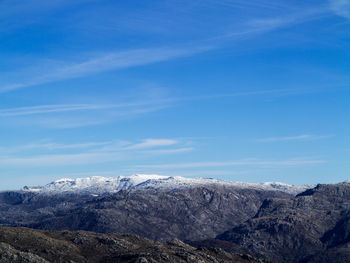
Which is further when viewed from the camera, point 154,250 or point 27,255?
point 154,250

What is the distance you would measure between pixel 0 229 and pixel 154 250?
65.4m

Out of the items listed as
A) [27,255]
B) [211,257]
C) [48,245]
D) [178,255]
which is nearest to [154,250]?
[178,255]

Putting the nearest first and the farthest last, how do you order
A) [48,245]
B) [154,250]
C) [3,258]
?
[3,258], [48,245], [154,250]

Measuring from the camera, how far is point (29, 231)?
641 feet

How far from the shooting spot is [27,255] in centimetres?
15750

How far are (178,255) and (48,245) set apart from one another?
5334 cm

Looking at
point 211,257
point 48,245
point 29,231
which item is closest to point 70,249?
point 48,245

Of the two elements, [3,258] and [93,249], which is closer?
[3,258]

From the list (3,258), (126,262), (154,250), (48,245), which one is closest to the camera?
(3,258)

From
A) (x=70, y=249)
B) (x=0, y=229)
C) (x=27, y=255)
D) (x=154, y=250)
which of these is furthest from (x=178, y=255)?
(x=0, y=229)

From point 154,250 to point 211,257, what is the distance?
25.9 metres

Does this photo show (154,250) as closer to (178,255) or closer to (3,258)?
(178,255)

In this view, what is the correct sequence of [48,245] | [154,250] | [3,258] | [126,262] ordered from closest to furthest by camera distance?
[3,258]
[126,262]
[48,245]
[154,250]

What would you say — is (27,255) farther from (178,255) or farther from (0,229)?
(178,255)
